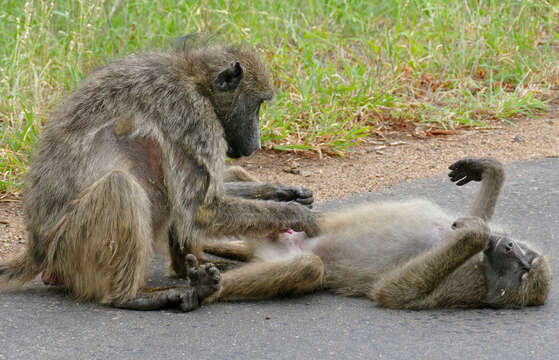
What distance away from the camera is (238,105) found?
14.3 ft

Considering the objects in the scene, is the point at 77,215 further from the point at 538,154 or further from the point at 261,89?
the point at 538,154

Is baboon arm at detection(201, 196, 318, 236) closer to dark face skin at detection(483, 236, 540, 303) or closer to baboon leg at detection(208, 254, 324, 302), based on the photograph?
baboon leg at detection(208, 254, 324, 302)

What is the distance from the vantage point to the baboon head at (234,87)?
14.1 ft

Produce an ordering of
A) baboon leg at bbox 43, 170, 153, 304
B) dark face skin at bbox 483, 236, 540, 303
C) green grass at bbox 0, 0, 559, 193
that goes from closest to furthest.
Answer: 1. baboon leg at bbox 43, 170, 153, 304
2. dark face skin at bbox 483, 236, 540, 303
3. green grass at bbox 0, 0, 559, 193

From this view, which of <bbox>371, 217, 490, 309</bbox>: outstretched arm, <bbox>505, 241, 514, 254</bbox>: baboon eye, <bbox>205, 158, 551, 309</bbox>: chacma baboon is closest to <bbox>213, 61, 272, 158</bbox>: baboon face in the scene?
<bbox>205, 158, 551, 309</bbox>: chacma baboon

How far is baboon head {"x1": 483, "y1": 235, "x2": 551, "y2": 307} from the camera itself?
3939 millimetres

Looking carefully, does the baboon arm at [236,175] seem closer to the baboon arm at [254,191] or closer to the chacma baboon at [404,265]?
the baboon arm at [254,191]

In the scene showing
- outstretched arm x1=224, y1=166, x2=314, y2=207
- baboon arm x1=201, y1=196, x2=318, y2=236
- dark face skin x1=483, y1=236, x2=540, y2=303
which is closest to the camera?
dark face skin x1=483, y1=236, x2=540, y2=303

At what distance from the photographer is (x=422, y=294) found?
398 cm

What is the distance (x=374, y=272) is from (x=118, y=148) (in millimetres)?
1398

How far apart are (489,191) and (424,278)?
933mm

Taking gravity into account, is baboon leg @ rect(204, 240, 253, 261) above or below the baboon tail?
below

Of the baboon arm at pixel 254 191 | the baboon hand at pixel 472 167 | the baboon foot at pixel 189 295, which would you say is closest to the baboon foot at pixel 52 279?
the baboon foot at pixel 189 295

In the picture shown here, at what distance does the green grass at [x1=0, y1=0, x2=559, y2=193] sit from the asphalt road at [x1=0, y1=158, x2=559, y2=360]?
2275 millimetres
